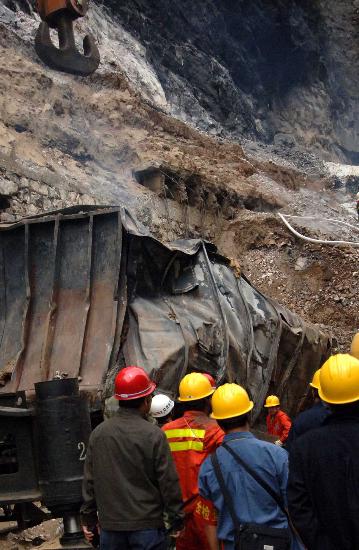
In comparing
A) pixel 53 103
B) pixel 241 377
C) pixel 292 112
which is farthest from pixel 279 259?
pixel 292 112

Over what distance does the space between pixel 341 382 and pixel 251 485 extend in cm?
57

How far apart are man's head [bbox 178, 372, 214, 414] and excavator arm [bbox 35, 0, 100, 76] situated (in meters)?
10.4

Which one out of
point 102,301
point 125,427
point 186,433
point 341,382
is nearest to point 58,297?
point 102,301

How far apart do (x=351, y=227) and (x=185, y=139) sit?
539cm

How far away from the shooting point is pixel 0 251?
5426 millimetres

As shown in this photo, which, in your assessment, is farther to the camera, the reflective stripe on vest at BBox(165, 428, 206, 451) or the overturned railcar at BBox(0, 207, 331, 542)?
the overturned railcar at BBox(0, 207, 331, 542)

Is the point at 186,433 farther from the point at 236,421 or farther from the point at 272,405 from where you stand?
the point at 272,405

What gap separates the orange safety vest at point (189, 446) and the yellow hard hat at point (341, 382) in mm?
1039

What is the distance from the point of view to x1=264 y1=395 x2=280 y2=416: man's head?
5801mm

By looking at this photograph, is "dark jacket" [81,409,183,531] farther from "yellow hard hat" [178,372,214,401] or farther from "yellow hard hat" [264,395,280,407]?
"yellow hard hat" [264,395,280,407]

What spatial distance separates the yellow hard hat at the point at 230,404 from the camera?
8.77 ft

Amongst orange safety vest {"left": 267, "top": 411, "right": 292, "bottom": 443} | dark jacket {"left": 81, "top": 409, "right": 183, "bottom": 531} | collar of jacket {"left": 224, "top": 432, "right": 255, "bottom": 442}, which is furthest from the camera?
orange safety vest {"left": 267, "top": 411, "right": 292, "bottom": 443}

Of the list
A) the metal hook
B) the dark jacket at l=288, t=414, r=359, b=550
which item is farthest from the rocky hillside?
the dark jacket at l=288, t=414, r=359, b=550

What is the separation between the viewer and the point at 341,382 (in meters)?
2.25
